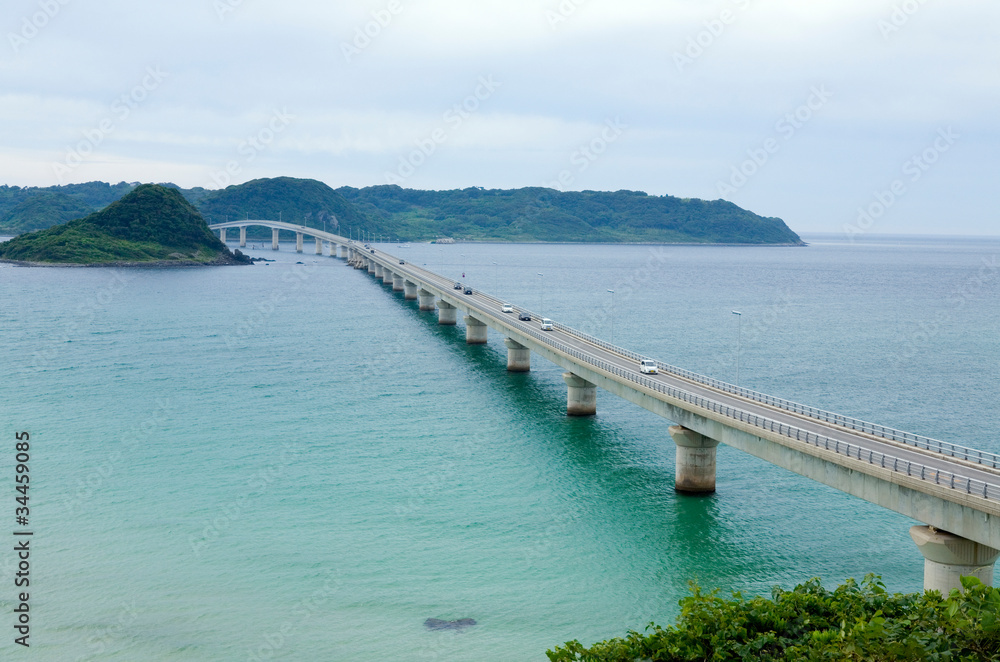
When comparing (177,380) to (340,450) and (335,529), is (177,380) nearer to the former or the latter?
(340,450)

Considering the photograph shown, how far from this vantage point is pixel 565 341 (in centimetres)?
7700

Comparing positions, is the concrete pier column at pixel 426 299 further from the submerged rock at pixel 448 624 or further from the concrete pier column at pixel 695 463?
the submerged rock at pixel 448 624

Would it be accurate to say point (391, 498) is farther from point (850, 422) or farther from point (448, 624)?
point (850, 422)

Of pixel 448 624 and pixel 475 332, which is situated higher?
pixel 475 332

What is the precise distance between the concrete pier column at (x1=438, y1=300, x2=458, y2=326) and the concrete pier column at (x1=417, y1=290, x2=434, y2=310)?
19.5 metres

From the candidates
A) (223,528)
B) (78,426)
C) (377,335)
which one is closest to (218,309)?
(377,335)

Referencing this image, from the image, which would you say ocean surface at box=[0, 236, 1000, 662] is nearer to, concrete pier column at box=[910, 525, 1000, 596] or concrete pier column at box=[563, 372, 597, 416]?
concrete pier column at box=[563, 372, 597, 416]

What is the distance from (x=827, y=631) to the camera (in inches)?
805

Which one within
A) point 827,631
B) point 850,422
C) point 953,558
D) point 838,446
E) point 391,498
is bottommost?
point 391,498

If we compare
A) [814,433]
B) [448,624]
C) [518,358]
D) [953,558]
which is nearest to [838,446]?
[814,433]

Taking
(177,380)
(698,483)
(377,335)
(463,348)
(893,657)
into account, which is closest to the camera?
(893,657)

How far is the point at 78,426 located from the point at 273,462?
61.5 feet

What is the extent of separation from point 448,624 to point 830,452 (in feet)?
59.7

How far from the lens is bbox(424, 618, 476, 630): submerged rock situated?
33625 millimetres
